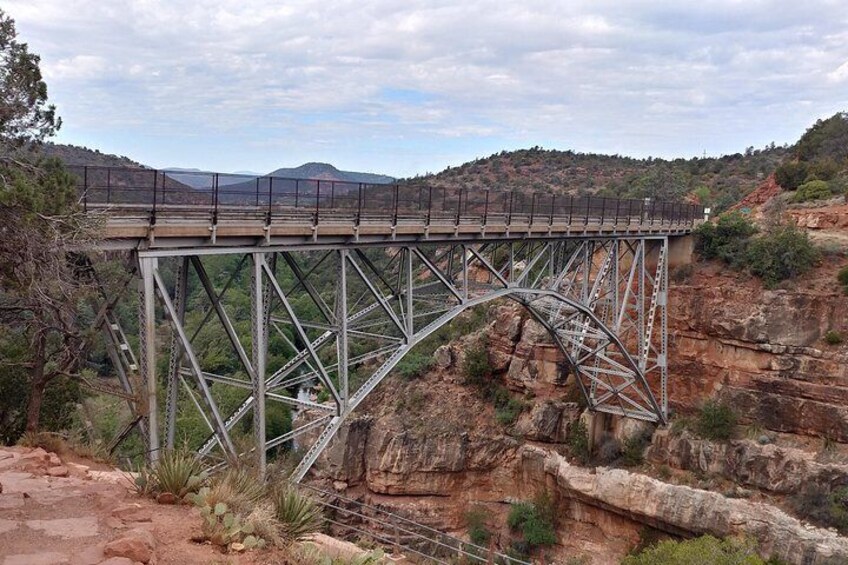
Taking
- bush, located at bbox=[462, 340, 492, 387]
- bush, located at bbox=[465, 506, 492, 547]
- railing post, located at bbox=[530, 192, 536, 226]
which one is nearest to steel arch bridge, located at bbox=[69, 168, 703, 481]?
railing post, located at bbox=[530, 192, 536, 226]

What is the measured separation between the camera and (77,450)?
9.46 meters

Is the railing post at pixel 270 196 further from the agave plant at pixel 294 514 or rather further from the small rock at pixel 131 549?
the small rock at pixel 131 549

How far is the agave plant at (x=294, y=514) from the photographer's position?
6984mm

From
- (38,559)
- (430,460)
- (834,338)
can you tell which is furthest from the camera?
(430,460)

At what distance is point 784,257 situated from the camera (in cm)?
2256

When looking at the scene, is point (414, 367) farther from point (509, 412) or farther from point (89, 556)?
point (89, 556)

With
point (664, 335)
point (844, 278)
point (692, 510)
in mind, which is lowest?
point (692, 510)

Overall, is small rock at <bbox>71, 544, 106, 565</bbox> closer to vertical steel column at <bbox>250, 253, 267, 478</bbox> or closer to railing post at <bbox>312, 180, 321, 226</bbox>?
vertical steel column at <bbox>250, 253, 267, 478</bbox>

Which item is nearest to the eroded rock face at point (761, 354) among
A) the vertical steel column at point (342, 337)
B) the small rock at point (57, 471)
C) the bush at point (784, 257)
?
the bush at point (784, 257)

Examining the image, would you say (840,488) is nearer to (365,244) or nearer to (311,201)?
(365,244)

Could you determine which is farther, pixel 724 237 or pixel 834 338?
pixel 724 237

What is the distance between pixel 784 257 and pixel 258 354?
1974 cm

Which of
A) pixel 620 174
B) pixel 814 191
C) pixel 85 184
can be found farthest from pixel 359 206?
pixel 620 174

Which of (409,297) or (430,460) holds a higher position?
(409,297)
